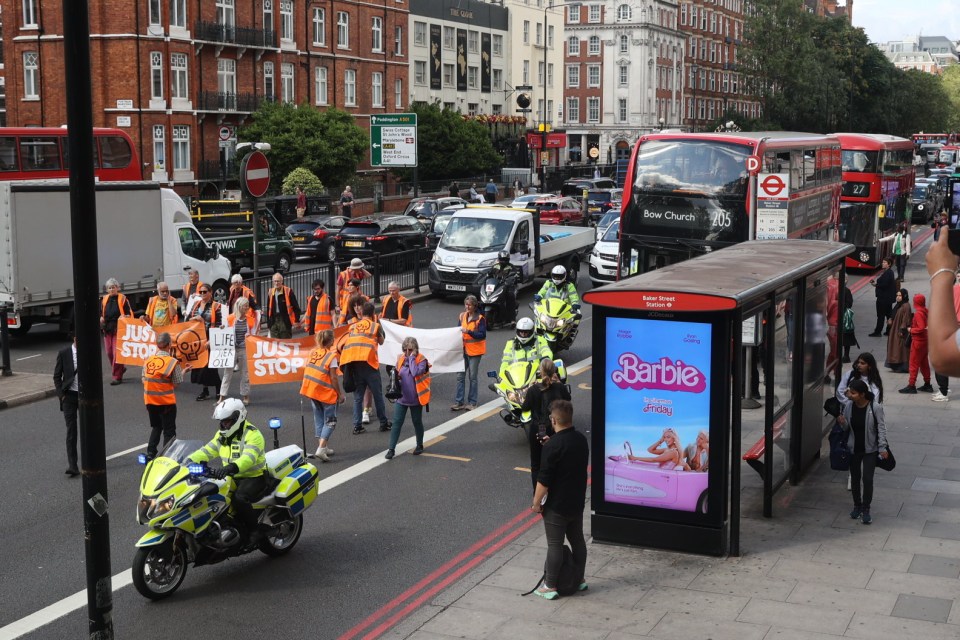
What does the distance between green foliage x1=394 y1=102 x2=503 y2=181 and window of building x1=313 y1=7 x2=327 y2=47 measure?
234 inches

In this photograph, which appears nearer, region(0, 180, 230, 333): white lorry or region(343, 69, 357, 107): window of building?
region(0, 180, 230, 333): white lorry

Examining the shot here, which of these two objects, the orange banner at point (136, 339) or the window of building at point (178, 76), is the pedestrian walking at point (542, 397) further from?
the window of building at point (178, 76)

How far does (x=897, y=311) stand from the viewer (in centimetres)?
1991

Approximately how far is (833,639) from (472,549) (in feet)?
12.2

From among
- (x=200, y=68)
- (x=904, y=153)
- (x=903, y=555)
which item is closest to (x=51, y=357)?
(x=903, y=555)

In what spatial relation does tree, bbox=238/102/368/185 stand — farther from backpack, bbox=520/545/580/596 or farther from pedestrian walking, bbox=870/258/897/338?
backpack, bbox=520/545/580/596

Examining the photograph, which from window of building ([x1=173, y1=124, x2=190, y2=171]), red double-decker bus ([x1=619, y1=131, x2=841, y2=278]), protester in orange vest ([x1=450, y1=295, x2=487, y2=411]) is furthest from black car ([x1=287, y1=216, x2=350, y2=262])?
protester in orange vest ([x1=450, y1=295, x2=487, y2=411])

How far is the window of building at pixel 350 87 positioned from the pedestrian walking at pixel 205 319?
44.8m

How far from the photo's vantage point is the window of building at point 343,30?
61.9 metres

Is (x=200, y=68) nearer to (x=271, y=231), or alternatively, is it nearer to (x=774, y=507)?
(x=271, y=231)

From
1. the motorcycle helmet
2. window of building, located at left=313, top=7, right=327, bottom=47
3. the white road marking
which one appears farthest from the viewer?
window of building, located at left=313, top=7, right=327, bottom=47

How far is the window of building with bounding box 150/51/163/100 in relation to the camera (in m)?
48.9

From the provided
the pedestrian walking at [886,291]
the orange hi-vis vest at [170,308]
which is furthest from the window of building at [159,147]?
the pedestrian walking at [886,291]

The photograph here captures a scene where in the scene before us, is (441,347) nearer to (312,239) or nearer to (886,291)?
(886,291)
